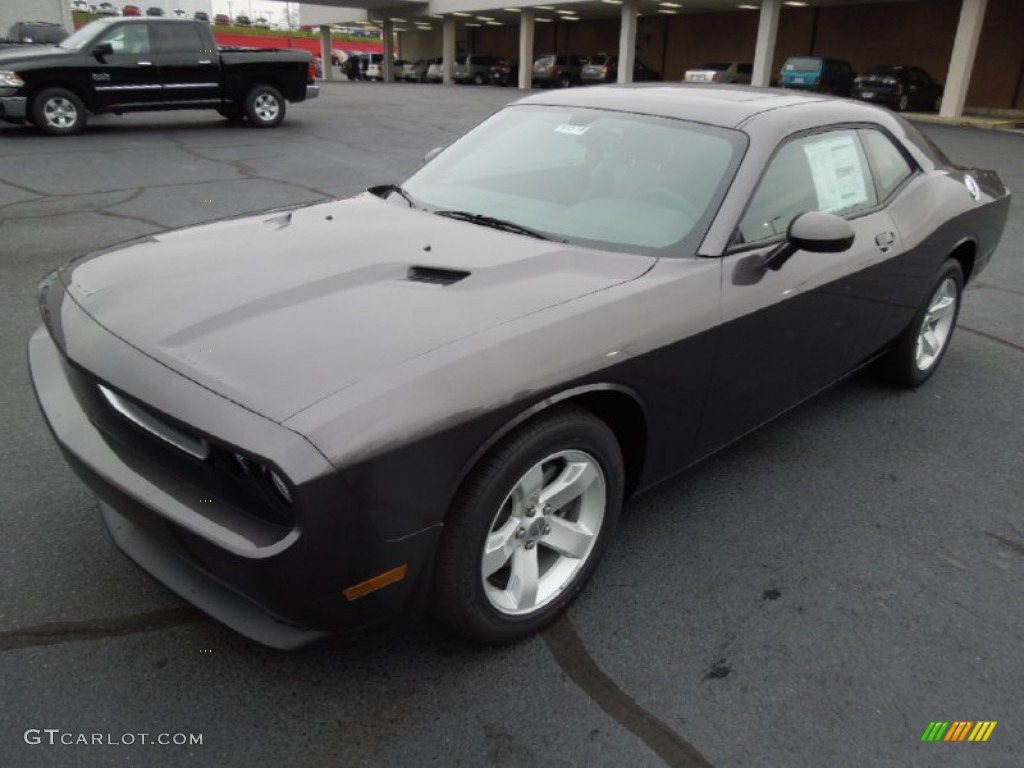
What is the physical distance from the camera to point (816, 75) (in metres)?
26.7

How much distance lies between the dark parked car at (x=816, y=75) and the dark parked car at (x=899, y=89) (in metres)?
0.66

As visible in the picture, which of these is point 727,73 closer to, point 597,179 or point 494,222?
point 597,179

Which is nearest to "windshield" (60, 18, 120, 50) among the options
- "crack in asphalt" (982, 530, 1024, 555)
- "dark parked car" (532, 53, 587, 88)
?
"crack in asphalt" (982, 530, 1024, 555)

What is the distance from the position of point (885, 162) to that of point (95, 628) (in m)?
3.84

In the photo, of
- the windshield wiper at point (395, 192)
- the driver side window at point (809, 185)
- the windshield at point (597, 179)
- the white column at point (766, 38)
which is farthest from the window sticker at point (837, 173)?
the white column at point (766, 38)

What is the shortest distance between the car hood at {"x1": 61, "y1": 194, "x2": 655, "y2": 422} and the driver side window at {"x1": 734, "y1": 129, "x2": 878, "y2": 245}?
22.5 inches

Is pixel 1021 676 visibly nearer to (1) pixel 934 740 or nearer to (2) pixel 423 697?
(1) pixel 934 740

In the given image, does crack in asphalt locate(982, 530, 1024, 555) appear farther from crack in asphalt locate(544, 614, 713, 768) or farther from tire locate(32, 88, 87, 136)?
tire locate(32, 88, 87, 136)

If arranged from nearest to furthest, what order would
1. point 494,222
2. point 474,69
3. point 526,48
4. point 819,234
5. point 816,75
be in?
point 819,234 < point 494,222 < point 816,75 < point 526,48 < point 474,69

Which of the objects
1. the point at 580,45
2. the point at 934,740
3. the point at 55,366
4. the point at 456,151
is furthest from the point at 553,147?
the point at 580,45

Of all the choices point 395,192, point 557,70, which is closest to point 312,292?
point 395,192

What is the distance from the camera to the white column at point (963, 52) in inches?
865

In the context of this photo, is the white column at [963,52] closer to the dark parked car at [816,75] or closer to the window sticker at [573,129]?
the dark parked car at [816,75]

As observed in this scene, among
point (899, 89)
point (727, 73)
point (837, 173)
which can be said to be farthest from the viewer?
point (727, 73)
